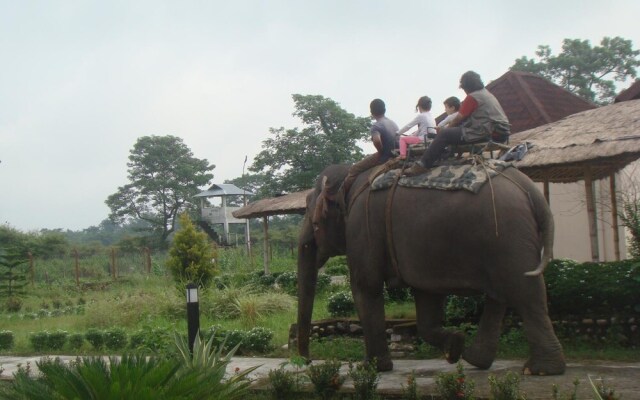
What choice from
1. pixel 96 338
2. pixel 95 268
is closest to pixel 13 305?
pixel 95 268

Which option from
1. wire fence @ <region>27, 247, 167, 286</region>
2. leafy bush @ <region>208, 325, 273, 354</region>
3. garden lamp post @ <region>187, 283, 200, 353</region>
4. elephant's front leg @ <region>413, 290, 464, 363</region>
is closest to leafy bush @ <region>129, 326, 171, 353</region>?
leafy bush @ <region>208, 325, 273, 354</region>

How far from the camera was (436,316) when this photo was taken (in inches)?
334

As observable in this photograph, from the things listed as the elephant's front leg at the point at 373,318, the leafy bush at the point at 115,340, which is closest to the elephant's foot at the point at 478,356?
the elephant's front leg at the point at 373,318

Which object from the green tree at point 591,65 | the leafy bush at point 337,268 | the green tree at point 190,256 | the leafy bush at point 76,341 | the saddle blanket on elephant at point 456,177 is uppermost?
the green tree at point 591,65

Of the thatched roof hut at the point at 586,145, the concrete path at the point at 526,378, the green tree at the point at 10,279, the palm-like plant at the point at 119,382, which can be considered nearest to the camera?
the palm-like plant at the point at 119,382

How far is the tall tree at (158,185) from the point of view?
2051 inches

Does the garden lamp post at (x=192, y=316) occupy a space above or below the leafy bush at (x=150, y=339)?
above

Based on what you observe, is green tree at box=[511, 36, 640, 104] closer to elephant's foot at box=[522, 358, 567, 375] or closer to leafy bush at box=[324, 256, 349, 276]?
leafy bush at box=[324, 256, 349, 276]

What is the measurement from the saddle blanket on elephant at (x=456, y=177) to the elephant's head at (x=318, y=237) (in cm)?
93

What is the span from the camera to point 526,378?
287 inches

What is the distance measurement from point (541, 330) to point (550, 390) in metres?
0.76

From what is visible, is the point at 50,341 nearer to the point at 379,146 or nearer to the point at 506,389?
the point at 379,146

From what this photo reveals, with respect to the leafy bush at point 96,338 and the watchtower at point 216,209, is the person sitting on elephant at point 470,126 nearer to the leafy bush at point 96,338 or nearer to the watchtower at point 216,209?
the leafy bush at point 96,338

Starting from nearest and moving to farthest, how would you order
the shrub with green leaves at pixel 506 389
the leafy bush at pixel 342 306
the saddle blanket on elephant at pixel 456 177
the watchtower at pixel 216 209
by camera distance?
the shrub with green leaves at pixel 506 389
the saddle blanket on elephant at pixel 456 177
the leafy bush at pixel 342 306
the watchtower at pixel 216 209
